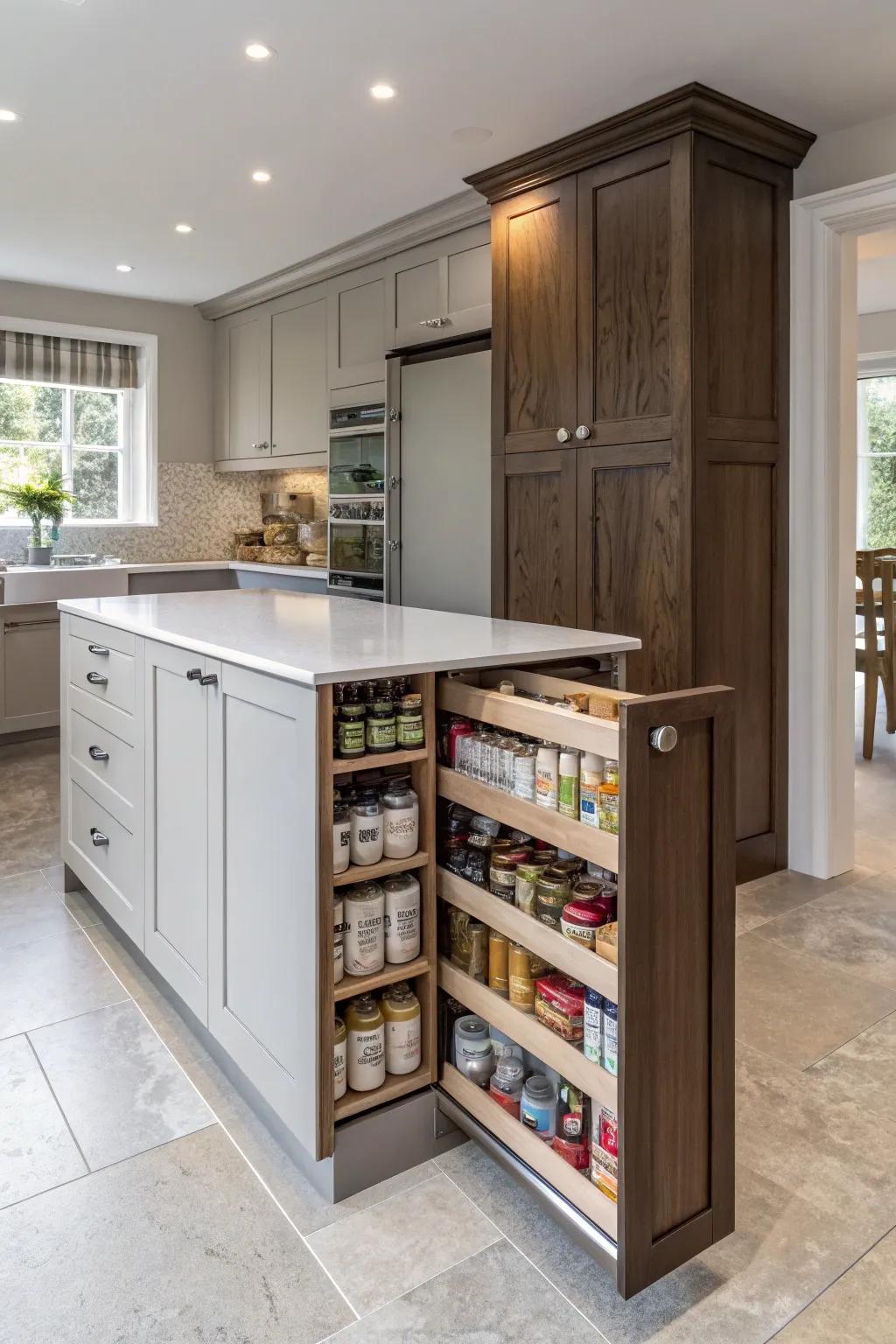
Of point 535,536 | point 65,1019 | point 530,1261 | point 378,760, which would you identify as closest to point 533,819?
point 378,760

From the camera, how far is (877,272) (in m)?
5.30

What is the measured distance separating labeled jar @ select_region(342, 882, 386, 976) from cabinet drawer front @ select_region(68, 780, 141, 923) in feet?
2.94

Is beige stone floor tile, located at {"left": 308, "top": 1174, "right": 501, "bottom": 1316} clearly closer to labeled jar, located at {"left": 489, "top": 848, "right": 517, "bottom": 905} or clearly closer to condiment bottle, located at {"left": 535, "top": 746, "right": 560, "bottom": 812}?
labeled jar, located at {"left": 489, "top": 848, "right": 517, "bottom": 905}

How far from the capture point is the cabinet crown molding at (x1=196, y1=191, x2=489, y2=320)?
3699 millimetres

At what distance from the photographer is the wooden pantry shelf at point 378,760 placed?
152 cm

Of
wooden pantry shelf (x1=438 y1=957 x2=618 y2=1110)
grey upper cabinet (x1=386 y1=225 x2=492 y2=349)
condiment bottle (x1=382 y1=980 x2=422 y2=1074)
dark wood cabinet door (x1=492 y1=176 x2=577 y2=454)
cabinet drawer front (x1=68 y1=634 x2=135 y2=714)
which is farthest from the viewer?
grey upper cabinet (x1=386 y1=225 x2=492 y2=349)

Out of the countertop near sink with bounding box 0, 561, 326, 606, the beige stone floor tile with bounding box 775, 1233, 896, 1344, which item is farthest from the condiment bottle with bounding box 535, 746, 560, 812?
the countertop near sink with bounding box 0, 561, 326, 606

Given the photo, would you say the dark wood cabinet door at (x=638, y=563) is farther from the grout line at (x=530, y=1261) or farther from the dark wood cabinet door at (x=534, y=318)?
the grout line at (x=530, y=1261)

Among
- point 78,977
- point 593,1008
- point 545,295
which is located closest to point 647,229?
point 545,295

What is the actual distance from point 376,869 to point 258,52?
223cm

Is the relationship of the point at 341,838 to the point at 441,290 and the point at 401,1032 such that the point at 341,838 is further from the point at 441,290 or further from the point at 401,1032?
the point at 441,290

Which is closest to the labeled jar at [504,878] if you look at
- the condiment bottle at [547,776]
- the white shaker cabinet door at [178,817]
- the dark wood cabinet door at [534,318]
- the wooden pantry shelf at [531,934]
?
the wooden pantry shelf at [531,934]

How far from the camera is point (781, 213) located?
117 inches

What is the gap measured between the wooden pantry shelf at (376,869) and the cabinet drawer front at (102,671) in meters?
0.95
